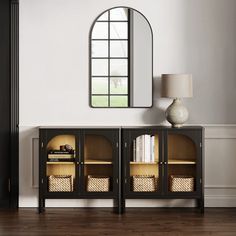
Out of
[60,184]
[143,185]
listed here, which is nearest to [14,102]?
[60,184]

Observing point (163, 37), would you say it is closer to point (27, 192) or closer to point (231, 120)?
point (231, 120)

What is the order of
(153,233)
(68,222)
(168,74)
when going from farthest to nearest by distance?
(168,74)
(68,222)
(153,233)

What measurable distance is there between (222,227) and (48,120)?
5.78 ft

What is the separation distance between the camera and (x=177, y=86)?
4.95 metres

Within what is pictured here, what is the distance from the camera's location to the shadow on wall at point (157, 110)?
5.20m

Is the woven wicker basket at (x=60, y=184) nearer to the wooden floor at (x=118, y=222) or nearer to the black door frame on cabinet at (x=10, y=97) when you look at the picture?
the wooden floor at (x=118, y=222)

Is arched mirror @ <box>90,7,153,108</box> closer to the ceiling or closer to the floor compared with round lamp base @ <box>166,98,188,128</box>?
closer to the ceiling

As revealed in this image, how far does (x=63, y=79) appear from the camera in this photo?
17.1 feet

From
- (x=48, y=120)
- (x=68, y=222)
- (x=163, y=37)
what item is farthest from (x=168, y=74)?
(x=68, y=222)

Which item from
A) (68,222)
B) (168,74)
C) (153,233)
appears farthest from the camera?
(168,74)

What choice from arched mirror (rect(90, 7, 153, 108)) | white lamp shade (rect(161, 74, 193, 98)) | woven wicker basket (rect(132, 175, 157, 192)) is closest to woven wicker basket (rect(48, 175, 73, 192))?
woven wicker basket (rect(132, 175, 157, 192))

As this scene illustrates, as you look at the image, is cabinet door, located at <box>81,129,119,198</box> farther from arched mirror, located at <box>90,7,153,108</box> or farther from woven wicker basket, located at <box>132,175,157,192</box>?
arched mirror, located at <box>90,7,153,108</box>

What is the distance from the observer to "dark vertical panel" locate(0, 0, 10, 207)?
5.12 meters

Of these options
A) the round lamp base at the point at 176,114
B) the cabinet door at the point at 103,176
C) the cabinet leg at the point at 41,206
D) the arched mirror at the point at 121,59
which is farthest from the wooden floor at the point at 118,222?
the arched mirror at the point at 121,59
